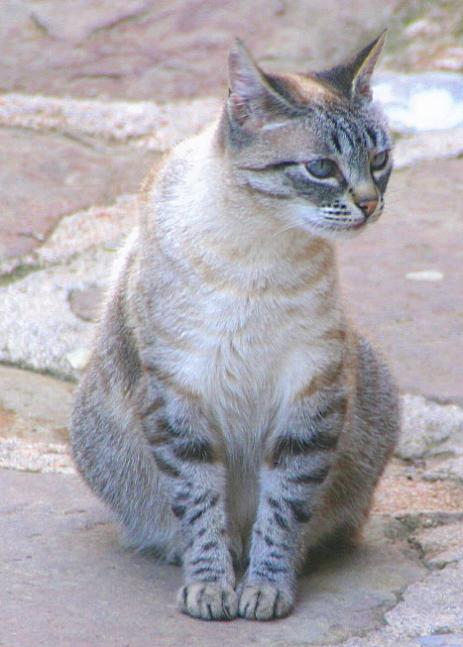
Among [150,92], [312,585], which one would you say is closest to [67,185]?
[150,92]

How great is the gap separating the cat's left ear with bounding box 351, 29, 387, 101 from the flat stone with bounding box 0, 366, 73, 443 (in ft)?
4.29

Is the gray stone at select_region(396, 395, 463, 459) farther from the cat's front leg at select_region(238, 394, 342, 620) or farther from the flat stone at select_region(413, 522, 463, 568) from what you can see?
the cat's front leg at select_region(238, 394, 342, 620)

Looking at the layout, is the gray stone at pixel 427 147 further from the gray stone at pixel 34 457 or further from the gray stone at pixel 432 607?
the gray stone at pixel 432 607

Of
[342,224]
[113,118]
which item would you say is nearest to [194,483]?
[342,224]

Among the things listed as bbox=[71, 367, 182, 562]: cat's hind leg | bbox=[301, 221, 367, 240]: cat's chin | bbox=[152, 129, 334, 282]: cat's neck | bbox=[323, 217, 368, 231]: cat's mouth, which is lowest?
bbox=[71, 367, 182, 562]: cat's hind leg

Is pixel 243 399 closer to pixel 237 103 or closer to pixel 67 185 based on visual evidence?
pixel 237 103

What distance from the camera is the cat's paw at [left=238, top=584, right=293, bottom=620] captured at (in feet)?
9.55

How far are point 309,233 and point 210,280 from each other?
0.26 metres

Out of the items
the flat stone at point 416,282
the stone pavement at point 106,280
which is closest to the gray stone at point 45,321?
the stone pavement at point 106,280

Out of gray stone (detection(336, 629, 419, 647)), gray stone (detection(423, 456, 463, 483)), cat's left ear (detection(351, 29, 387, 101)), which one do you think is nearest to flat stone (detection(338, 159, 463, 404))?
gray stone (detection(423, 456, 463, 483))

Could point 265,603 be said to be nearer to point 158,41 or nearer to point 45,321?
→ point 45,321

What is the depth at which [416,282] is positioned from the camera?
171 inches

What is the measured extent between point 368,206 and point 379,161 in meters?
0.16

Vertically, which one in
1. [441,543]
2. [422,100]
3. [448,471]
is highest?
[441,543]
